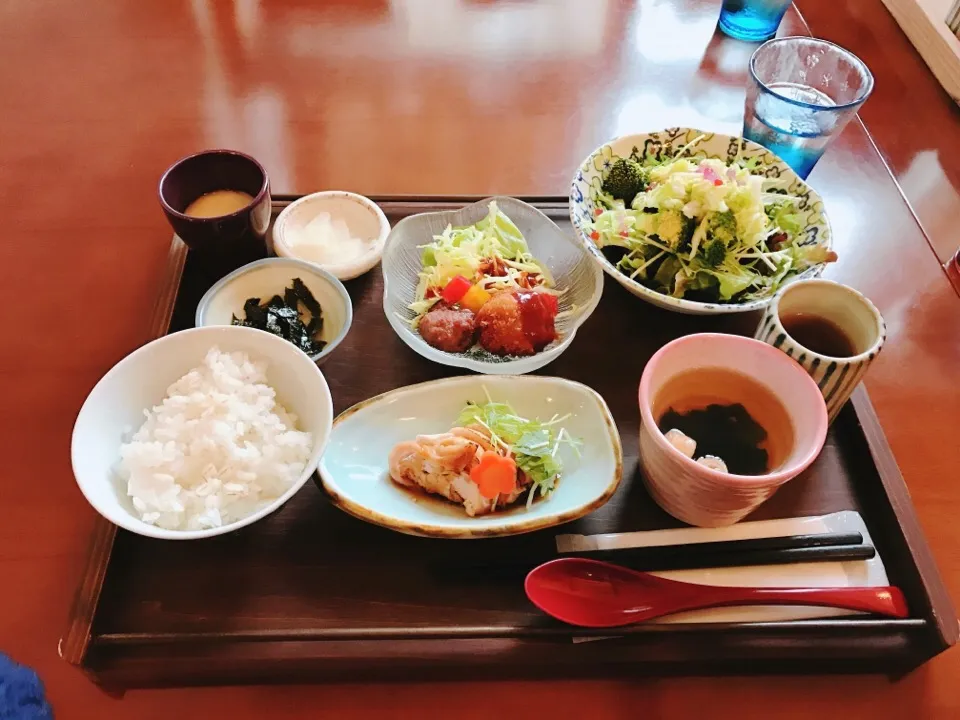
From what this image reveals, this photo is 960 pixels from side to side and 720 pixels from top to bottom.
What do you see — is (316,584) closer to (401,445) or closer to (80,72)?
(401,445)

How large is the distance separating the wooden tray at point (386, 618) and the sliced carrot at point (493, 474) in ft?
0.27

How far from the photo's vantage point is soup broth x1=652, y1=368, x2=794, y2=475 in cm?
116

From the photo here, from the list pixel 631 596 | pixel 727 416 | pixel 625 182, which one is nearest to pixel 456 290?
pixel 625 182

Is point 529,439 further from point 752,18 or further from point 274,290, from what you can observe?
point 752,18

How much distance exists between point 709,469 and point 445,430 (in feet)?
1.57

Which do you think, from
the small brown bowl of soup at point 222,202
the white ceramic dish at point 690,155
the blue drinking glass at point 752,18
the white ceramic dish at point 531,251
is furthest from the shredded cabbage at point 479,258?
the blue drinking glass at point 752,18

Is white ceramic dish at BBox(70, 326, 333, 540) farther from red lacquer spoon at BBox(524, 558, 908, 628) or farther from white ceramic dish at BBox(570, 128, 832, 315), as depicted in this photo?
white ceramic dish at BBox(570, 128, 832, 315)

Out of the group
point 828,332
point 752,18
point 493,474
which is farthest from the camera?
point 752,18

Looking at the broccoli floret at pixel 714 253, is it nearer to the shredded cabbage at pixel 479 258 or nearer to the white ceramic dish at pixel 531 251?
the white ceramic dish at pixel 531 251

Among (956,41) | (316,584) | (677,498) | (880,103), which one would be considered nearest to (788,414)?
(677,498)

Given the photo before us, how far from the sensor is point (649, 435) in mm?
1099

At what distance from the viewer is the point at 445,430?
4.18 feet

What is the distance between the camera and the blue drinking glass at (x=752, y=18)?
86.7 inches

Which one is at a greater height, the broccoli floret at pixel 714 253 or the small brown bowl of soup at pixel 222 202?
the broccoli floret at pixel 714 253
